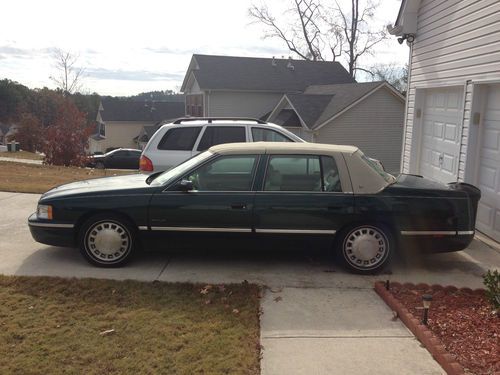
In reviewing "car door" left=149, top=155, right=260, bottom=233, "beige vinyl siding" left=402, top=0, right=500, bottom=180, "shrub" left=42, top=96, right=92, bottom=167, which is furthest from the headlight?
"shrub" left=42, top=96, right=92, bottom=167

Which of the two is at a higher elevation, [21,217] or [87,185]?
[87,185]

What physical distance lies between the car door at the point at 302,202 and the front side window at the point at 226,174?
0.20 meters

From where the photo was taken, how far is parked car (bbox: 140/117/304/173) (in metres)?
8.26

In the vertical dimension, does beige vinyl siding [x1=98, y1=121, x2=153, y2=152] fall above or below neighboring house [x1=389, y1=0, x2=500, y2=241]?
below

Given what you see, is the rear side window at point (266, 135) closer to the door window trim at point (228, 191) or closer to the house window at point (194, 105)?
the door window trim at point (228, 191)

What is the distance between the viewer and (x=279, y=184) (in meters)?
5.49

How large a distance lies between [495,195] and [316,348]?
465cm

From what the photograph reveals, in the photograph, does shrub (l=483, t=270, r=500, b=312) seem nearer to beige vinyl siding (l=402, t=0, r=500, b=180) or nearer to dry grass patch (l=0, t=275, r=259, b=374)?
dry grass patch (l=0, t=275, r=259, b=374)

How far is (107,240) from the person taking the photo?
5.49 metres

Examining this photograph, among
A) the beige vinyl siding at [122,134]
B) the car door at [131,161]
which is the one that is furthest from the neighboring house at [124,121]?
the car door at [131,161]

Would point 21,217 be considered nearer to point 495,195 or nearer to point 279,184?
point 279,184

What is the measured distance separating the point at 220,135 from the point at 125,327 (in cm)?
507

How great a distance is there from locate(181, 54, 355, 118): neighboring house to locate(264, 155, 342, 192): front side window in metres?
25.7

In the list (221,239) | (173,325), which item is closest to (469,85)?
(221,239)
